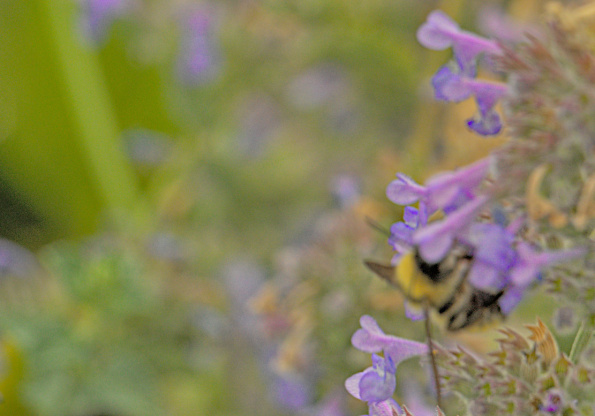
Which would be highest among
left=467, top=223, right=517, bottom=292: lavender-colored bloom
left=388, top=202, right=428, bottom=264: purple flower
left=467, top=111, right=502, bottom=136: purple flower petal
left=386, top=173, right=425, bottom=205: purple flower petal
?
left=467, top=111, right=502, bottom=136: purple flower petal

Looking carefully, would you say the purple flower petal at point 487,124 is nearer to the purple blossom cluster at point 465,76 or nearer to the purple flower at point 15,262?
the purple blossom cluster at point 465,76

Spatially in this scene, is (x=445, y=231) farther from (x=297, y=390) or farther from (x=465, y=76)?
(x=297, y=390)

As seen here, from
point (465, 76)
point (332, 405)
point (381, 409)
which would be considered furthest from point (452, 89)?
point (332, 405)

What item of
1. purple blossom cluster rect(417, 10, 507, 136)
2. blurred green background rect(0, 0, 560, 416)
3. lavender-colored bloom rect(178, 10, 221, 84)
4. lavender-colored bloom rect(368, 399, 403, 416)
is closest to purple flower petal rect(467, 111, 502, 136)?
purple blossom cluster rect(417, 10, 507, 136)

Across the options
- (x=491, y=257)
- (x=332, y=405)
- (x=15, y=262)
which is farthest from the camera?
(x=15, y=262)

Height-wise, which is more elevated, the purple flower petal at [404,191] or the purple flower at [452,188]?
the purple flower petal at [404,191]

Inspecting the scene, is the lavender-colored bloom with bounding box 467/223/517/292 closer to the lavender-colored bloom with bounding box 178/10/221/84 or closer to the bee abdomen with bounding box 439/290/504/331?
the bee abdomen with bounding box 439/290/504/331

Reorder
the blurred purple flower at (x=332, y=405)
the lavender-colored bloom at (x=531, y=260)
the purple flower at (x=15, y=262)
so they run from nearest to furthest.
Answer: the lavender-colored bloom at (x=531, y=260) < the blurred purple flower at (x=332, y=405) < the purple flower at (x=15, y=262)

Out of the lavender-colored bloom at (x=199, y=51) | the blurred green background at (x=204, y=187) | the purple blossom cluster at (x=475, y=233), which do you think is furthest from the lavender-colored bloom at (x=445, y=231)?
the lavender-colored bloom at (x=199, y=51)
